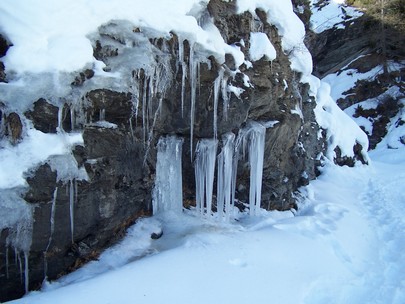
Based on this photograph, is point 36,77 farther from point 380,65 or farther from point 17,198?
point 380,65

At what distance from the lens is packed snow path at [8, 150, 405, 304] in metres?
3.76

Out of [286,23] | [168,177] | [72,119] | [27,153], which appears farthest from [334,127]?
[27,153]

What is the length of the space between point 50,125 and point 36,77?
1.73 feet

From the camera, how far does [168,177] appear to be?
228 inches

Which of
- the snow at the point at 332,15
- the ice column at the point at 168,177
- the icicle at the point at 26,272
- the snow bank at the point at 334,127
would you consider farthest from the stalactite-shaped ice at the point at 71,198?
the snow at the point at 332,15

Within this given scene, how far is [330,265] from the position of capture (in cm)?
484

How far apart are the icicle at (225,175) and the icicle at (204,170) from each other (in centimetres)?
20

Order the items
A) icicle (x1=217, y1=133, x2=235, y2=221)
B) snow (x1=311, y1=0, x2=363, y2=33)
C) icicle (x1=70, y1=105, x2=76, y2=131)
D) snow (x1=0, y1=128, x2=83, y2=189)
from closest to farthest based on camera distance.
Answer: snow (x1=0, y1=128, x2=83, y2=189)
icicle (x1=70, y1=105, x2=76, y2=131)
icicle (x1=217, y1=133, x2=235, y2=221)
snow (x1=311, y1=0, x2=363, y2=33)

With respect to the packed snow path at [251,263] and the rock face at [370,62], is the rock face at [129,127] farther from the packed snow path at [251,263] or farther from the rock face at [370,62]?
the rock face at [370,62]

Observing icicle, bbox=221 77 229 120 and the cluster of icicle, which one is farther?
the cluster of icicle

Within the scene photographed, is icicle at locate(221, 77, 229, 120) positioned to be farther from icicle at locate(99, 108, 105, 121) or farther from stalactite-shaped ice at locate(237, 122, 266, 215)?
icicle at locate(99, 108, 105, 121)

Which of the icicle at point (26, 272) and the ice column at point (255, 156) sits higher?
the ice column at point (255, 156)

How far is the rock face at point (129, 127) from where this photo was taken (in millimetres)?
4117

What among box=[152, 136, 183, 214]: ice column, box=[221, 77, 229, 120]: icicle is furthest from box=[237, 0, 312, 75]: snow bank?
box=[152, 136, 183, 214]: ice column
